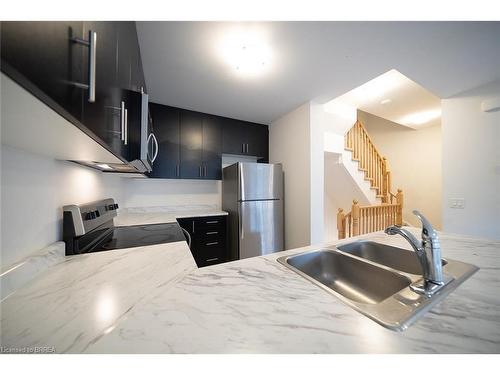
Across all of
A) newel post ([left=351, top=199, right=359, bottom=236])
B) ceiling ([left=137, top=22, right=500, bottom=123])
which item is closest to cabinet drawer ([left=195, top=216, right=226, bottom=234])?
ceiling ([left=137, top=22, right=500, bottom=123])

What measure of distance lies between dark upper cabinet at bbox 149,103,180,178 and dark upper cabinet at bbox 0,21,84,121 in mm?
1927

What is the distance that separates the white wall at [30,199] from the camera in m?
0.59

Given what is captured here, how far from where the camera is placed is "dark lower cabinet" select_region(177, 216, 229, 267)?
7.02ft

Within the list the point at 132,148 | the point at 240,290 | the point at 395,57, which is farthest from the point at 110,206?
the point at 395,57

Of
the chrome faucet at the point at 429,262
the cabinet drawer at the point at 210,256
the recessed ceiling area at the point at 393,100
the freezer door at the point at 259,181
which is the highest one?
→ the recessed ceiling area at the point at 393,100

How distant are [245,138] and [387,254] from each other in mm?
2265

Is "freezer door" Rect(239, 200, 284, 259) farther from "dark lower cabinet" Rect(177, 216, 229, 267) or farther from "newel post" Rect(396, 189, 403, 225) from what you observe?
A: "newel post" Rect(396, 189, 403, 225)

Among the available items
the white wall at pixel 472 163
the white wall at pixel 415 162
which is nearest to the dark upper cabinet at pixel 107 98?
the white wall at pixel 472 163

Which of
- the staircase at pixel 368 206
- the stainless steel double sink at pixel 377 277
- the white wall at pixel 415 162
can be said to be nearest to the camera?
the stainless steel double sink at pixel 377 277

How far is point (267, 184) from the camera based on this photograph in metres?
2.36

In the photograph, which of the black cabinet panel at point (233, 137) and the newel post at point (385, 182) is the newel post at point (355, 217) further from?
the black cabinet panel at point (233, 137)

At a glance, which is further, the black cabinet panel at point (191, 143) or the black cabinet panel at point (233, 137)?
the black cabinet panel at point (233, 137)

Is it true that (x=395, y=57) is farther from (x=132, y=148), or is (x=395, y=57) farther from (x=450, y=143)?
(x=132, y=148)

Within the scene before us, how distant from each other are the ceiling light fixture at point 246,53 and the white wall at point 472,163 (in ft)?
A: 7.39
